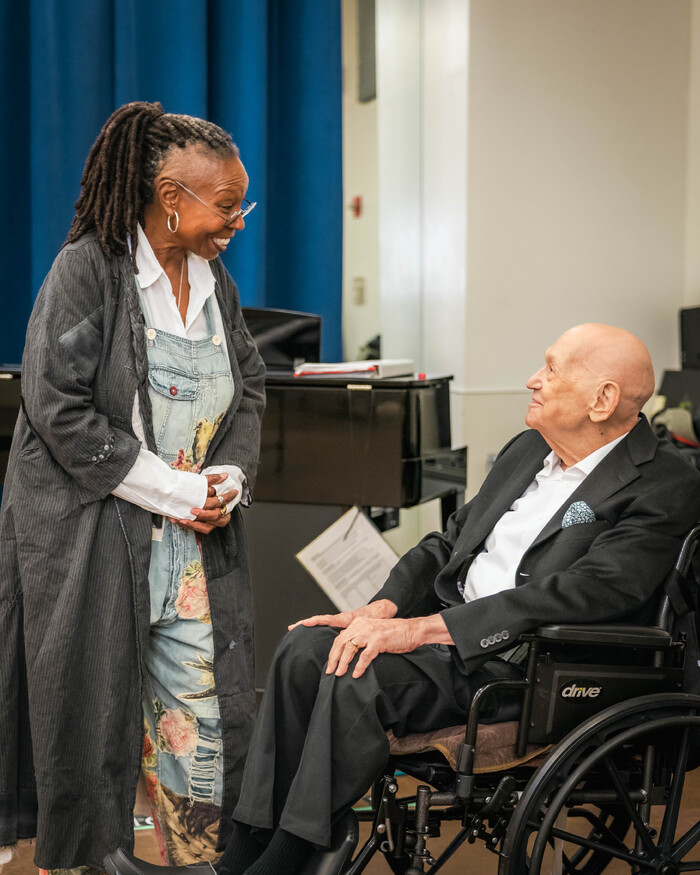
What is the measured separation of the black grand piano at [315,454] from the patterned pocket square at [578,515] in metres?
1.04

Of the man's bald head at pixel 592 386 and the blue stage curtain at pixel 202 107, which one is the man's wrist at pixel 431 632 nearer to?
the man's bald head at pixel 592 386

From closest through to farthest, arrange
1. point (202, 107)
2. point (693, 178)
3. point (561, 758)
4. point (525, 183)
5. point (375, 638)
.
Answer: point (561, 758) < point (375, 638) < point (202, 107) < point (525, 183) < point (693, 178)

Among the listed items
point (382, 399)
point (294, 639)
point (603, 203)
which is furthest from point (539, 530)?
point (603, 203)

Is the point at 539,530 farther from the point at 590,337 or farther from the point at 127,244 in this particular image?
the point at 127,244

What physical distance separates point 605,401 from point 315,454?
1.20 m

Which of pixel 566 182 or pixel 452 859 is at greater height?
pixel 566 182

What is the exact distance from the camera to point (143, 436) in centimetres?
178

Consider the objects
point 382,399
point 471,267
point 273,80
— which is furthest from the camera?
point 471,267

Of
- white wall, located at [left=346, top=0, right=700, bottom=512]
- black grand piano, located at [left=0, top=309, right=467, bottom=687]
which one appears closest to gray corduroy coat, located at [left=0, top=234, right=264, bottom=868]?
black grand piano, located at [left=0, top=309, right=467, bottom=687]

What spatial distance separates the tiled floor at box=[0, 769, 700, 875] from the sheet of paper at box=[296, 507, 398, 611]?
0.76 meters

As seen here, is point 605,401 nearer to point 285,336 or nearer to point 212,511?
point 212,511

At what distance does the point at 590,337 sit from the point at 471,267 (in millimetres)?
2199

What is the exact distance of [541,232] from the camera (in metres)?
4.05

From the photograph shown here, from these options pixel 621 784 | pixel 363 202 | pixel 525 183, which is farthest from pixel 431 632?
pixel 363 202
